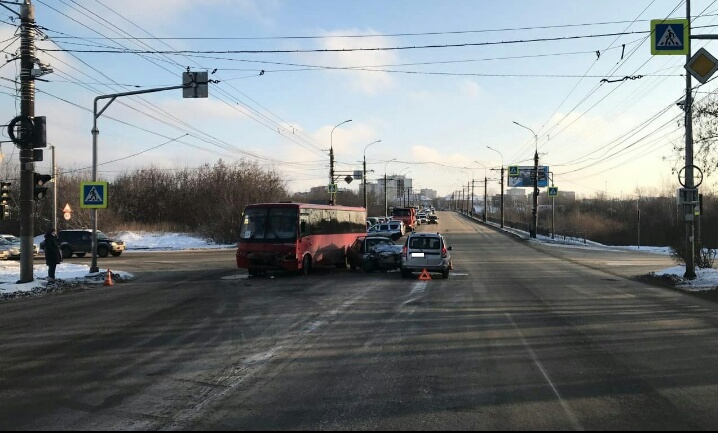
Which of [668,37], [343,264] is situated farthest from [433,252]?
[668,37]

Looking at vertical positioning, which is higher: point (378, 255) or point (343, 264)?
point (378, 255)

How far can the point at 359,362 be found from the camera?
26.6 feet

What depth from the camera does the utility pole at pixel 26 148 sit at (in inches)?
721

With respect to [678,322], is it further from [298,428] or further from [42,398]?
[42,398]

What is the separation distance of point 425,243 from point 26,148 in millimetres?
13807

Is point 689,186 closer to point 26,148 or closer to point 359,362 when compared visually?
point 359,362

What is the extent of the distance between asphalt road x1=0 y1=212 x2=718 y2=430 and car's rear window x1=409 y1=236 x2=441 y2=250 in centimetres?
582

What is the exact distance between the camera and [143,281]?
21297 mm

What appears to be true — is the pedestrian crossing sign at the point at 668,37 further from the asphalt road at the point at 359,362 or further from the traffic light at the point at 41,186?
the traffic light at the point at 41,186

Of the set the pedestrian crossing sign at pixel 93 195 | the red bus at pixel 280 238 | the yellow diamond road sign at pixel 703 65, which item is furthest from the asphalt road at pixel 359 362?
the yellow diamond road sign at pixel 703 65

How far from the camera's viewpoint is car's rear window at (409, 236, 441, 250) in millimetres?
22003

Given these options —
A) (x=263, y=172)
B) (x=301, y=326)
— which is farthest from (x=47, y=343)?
(x=263, y=172)

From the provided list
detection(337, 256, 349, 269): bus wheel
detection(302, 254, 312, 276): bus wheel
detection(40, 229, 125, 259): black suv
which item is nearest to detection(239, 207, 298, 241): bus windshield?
detection(302, 254, 312, 276): bus wheel

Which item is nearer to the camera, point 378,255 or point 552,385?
point 552,385
